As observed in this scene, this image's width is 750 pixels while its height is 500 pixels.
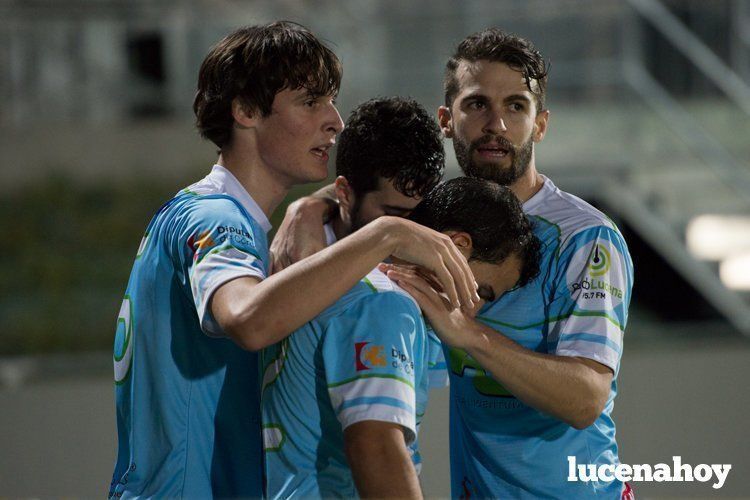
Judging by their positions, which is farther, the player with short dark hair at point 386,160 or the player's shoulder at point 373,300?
the player with short dark hair at point 386,160

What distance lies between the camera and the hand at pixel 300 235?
8.39 feet

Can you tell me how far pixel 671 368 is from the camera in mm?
5574

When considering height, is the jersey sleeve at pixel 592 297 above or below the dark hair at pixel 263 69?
below

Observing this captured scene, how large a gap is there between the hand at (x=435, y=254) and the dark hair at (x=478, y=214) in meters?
0.14

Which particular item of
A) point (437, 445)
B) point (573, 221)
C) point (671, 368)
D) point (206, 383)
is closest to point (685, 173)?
point (671, 368)

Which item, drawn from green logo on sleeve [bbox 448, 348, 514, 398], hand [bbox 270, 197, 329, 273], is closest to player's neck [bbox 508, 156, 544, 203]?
green logo on sleeve [bbox 448, 348, 514, 398]

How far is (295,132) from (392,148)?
381 mm

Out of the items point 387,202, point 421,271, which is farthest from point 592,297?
point 387,202

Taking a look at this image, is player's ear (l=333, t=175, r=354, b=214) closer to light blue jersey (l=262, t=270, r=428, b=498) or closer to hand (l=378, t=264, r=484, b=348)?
hand (l=378, t=264, r=484, b=348)

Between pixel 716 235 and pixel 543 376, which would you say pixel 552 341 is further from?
pixel 716 235

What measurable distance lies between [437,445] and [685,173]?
12.2 feet

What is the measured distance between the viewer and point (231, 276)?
1.83m

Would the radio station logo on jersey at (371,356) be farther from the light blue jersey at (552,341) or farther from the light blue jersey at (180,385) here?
the light blue jersey at (552,341)

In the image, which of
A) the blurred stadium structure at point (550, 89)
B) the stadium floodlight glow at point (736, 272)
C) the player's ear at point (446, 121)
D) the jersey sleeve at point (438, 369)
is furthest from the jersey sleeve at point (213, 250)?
the stadium floodlight glow at point (736, 272)
